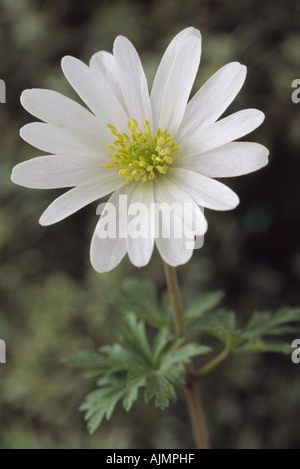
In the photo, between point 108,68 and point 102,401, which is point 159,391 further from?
point 108,68

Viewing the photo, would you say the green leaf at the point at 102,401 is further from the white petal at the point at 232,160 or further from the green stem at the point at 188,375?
the white petal at the point at 232,160

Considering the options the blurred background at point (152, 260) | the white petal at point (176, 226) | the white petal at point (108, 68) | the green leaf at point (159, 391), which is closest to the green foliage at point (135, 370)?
the green leaf at point (159, 391)

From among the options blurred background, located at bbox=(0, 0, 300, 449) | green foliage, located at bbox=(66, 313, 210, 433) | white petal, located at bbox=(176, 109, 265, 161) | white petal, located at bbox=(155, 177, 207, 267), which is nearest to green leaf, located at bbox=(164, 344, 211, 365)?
green foliage, located at bbox=(66, 313, 210, 433)

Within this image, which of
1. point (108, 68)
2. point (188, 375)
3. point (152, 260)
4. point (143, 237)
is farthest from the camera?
point (152, 260)

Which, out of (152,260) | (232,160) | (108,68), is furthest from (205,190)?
(152,260)

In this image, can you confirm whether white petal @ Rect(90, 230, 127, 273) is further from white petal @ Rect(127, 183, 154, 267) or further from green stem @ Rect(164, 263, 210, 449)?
green stem @ Rect(164, 263, 210, 449)

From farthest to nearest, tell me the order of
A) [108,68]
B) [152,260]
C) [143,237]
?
[152,260] < [108,68] < [143,237]
